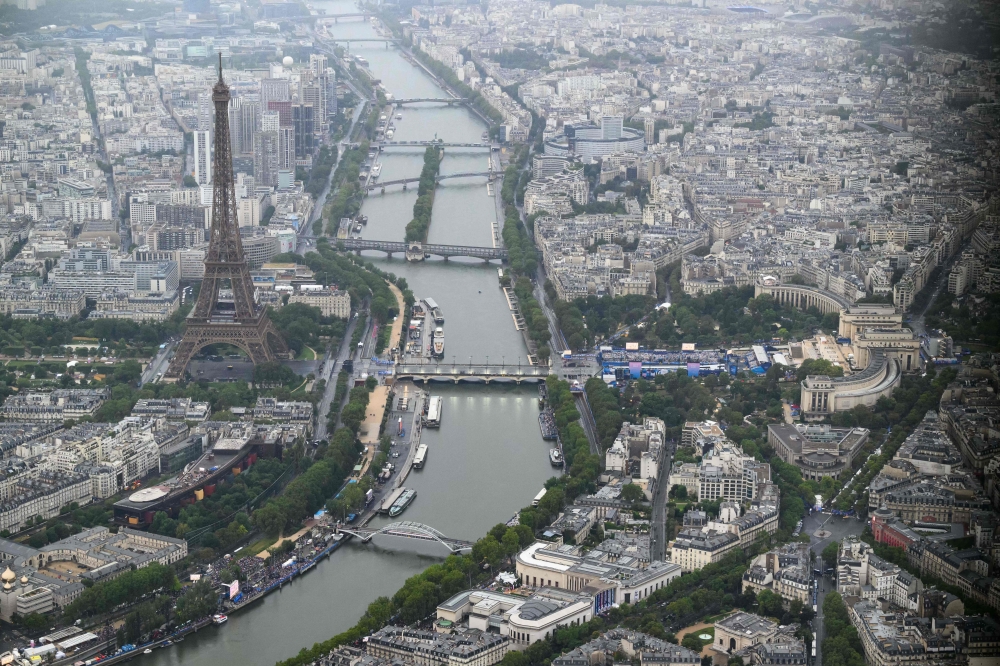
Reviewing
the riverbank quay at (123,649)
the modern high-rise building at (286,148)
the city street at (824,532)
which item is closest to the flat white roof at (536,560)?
the city street at (824,532)

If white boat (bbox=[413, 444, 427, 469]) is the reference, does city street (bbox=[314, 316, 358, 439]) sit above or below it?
above

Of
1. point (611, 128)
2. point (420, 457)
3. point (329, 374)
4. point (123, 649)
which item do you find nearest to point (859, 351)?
point (420, 457)

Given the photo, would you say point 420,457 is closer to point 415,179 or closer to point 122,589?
point 122,589

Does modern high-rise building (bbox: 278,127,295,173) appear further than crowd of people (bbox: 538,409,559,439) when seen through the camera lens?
Yes

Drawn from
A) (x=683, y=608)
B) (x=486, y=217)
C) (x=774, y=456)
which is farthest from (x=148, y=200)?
(x=683, y=608)

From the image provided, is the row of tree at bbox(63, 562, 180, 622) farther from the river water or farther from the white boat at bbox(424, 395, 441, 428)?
the white boat at bbox(424, 395, 441, 428)

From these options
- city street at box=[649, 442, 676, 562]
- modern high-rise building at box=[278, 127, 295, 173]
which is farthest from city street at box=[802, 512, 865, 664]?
modern high-rise building at box=[278, 127, 295, 173]
